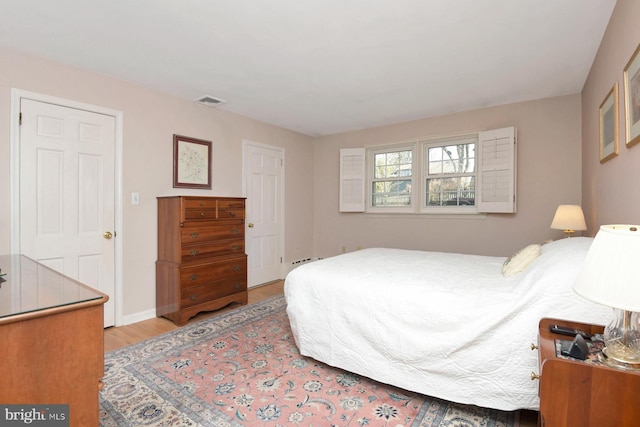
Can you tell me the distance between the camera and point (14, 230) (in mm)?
2535

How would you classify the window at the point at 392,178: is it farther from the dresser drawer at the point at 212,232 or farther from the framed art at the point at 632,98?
the framed art at the point at 632,98

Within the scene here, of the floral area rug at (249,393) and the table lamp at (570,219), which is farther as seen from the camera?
the table lamp at (570,219)

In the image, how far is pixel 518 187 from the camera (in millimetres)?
3822

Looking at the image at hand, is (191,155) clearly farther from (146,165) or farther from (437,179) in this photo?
(437,179)

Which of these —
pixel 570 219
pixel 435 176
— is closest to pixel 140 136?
pixel 435 176

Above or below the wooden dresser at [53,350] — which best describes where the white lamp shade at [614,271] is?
above

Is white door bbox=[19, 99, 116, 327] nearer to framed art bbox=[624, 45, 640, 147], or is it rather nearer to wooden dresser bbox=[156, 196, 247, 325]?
wooden dresser bbox=[156, 196, 247, 325]

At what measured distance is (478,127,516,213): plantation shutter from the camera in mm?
3771

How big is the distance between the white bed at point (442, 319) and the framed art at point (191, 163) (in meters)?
2.03

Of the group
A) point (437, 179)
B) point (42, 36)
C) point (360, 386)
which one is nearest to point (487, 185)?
point (437, 179)

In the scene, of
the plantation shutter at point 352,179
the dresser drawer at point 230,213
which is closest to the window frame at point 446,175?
the plantation shutter at point 352,179

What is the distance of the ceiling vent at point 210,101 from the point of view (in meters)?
3.60

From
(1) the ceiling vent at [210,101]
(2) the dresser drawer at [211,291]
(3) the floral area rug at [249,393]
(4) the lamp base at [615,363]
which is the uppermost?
(1) the ceiling vent at [210,101]

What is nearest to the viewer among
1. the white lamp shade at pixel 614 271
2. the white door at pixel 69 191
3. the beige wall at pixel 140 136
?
the white lamp shade at pixel 614 271
